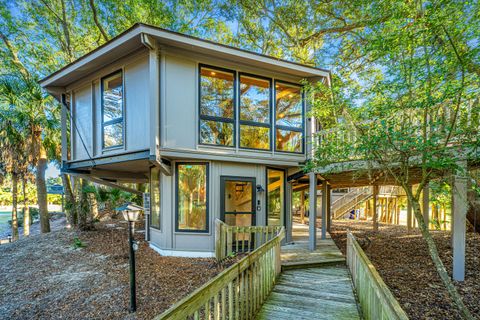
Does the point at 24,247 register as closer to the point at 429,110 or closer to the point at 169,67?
the point at 169,67

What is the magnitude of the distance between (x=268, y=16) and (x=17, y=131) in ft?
39.1

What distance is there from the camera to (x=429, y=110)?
152 inches

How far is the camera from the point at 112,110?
6.70 meters

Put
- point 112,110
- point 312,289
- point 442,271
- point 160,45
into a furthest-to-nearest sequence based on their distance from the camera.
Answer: point 112,110 → point 160,45 → point 312,289 → point 442,271

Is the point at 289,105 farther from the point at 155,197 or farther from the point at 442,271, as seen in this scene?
the point at 442,271

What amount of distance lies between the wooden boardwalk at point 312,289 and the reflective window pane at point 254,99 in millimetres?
3867

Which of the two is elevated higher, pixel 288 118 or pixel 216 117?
pixel 288 118

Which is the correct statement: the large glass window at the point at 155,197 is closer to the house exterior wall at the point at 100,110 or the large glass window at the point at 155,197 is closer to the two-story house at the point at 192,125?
the two-story house at the point at 192,125

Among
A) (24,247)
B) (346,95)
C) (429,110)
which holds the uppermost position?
(346,95)

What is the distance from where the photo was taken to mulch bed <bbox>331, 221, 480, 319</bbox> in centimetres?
378

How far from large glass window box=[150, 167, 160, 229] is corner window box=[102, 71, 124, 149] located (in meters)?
1.37

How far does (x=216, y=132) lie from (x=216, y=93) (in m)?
1.10

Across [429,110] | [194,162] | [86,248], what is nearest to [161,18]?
[194,162]

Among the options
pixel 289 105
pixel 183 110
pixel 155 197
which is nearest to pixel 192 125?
pixel 183 110
